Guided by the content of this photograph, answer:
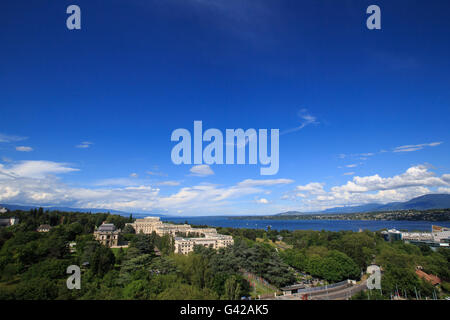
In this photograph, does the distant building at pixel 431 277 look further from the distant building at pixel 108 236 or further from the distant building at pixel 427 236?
the distant building at pixel 108 236

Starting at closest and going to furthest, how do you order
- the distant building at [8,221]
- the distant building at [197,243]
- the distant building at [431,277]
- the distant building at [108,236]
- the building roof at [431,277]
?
the distant building at [431,277], the building roof at [431,277], the distant building at [197,243], the distant building at [108,236], the distant building at [8,221]

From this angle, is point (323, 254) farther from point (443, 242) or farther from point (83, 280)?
point (443, 242)

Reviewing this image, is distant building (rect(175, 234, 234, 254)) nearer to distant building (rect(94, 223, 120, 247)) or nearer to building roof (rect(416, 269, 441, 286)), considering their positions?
distant building (rect(94, 223, 120, 247))

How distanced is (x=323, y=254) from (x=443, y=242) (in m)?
31.1

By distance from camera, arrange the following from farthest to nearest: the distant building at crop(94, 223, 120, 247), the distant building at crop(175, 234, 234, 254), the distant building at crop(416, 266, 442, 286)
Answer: the distant building at crop(94, 223, 120, 247)
the distant building at crop(175, 234, 234, 254)
the distant building at crop(416, 266, 442, 286)

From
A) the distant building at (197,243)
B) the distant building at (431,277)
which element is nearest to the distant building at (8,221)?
the distant building at (197,243)

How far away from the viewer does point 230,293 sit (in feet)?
49.1

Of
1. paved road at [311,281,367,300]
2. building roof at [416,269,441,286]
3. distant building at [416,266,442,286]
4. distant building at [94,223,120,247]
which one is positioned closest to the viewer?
paved road at [311,281,367,300]

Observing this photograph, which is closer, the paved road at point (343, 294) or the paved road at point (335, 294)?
the paved road at point (335, 294)

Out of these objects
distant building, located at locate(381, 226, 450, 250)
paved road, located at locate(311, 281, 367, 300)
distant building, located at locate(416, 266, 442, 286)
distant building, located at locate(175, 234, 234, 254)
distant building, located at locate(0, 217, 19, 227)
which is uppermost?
distant building, located at locate(0, 217, 19, 227)

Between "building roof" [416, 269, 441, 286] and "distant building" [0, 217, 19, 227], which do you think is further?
"distant building" [0, 217, 19, 227]

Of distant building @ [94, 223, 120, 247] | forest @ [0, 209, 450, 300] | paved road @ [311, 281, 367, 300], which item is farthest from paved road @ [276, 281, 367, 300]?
distant building @ [94, 223, 120, 247]

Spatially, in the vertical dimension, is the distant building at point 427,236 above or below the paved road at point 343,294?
below
